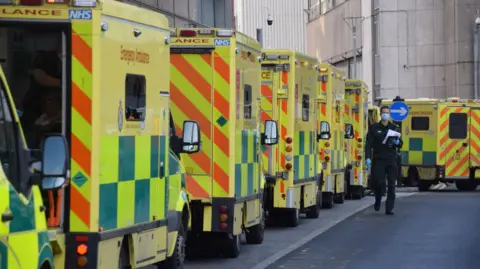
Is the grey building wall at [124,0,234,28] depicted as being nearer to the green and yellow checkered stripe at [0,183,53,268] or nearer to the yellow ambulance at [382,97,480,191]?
the yellow ambulance at [382,97,480,191]

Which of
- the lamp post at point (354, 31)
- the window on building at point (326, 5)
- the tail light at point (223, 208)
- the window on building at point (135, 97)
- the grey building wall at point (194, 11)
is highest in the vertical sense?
the window on building at point (326, 5)

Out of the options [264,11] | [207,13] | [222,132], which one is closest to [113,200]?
[222,132]

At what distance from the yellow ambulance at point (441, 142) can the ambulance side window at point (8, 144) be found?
28.3m

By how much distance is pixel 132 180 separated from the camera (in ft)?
33.2

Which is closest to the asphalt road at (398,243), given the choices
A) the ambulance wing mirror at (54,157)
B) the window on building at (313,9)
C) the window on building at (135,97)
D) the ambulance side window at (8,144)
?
the window on building at (135,97)

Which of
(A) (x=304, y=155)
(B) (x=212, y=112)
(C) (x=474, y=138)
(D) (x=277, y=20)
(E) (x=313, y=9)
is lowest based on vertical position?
(A) (x=304, y=155)

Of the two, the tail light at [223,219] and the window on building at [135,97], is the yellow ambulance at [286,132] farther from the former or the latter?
the window on building at [135,97]

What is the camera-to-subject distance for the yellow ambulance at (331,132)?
23828 mm

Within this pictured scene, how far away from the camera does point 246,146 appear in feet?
50.6

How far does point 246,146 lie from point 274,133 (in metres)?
1.69

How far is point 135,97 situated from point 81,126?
4.33 ft

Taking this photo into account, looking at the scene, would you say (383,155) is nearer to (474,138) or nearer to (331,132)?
(331,132)

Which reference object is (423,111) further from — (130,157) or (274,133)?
(130,157)

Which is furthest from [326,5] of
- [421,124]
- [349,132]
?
[349,132]
